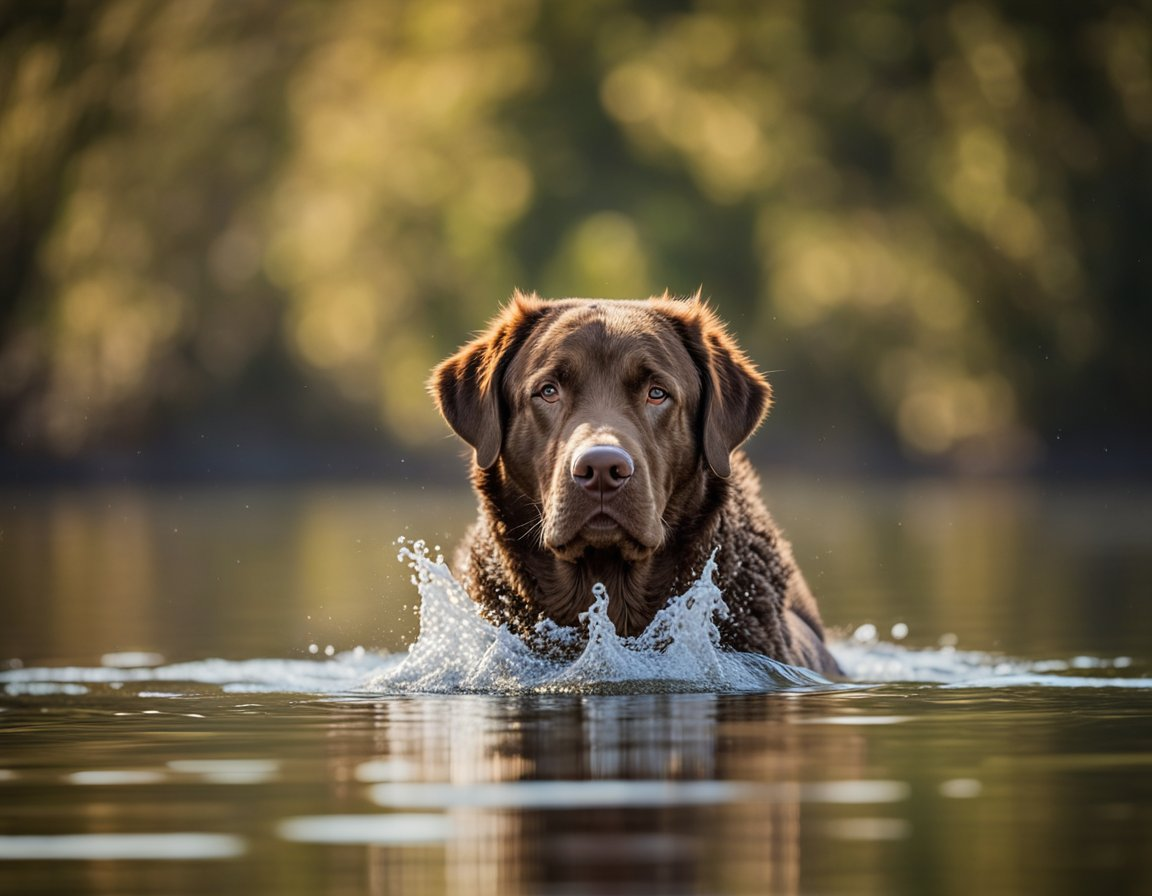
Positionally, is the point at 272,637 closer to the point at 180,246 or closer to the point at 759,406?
the point at 759,406

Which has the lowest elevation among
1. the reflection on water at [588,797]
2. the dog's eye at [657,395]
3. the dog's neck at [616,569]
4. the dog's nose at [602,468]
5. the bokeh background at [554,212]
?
the reflection on water at [588,797]

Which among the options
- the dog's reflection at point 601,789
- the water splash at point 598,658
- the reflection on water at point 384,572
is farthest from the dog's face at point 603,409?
the reflection on water at point 384,572

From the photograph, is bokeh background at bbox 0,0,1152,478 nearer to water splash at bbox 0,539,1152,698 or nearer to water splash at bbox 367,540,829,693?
water splash at bbox 0,539,1152,698

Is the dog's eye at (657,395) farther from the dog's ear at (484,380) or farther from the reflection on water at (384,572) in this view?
the reflection on water at (384,572)

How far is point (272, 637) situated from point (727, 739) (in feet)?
17.8

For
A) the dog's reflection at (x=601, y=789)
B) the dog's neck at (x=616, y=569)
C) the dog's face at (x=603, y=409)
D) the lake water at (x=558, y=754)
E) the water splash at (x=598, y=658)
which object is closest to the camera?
the dog's reflection at (x=601, y=789)

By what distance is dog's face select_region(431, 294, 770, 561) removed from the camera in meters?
7.28

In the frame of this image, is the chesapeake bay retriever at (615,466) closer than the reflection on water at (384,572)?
Yes

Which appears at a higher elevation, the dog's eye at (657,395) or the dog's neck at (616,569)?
the dog's eye at (657,395)

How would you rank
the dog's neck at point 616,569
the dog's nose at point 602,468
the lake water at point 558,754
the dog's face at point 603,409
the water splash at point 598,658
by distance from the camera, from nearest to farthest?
the lake water at point 558,754 → the dog's nose at point 602,468 → the dog's face at point 603,409 → the water splash at point 598,658 → the dog's neck at point 616,569

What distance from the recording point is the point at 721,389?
321 inches

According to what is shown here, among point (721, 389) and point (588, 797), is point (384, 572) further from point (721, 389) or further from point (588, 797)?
point (588, 797)

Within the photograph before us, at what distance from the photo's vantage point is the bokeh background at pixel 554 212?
3594 centimetres

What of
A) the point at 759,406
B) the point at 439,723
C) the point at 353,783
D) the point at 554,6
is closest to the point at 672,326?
the point at 759,406
